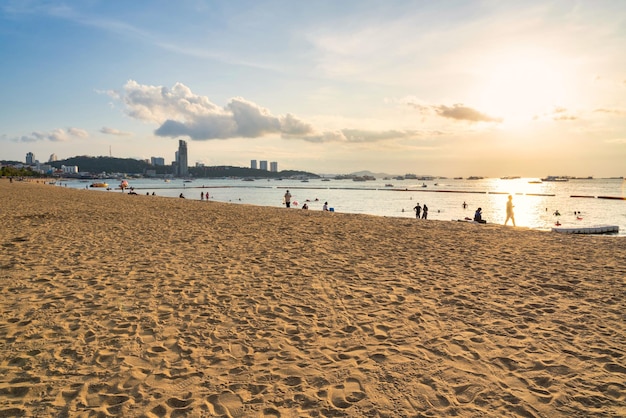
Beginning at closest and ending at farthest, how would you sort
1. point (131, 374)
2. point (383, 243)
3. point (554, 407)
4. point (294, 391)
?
point (554, 407) < point (294, 391) < point (131, 374) < point (383, 243)

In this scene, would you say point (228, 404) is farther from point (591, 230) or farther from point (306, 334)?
point (591, 230)

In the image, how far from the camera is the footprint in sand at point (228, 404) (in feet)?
11.0

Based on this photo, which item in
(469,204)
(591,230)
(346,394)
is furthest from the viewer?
(469,204)

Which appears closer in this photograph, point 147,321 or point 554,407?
point 554,407

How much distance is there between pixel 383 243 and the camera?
1229cm

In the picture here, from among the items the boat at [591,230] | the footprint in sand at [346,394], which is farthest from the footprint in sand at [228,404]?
the boat at [591,230]

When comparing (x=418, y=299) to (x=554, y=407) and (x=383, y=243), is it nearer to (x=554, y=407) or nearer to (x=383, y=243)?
(x=554, y=407)

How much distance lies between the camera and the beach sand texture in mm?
3570

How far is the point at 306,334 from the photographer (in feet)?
16.7

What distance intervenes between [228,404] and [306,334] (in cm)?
177

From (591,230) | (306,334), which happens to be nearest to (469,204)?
(591,230)

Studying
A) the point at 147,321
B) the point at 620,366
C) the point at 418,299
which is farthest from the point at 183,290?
the point at 620,366

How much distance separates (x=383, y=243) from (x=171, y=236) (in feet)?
25.3

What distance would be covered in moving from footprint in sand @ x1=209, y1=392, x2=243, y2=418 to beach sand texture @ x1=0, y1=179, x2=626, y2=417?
2 cm
